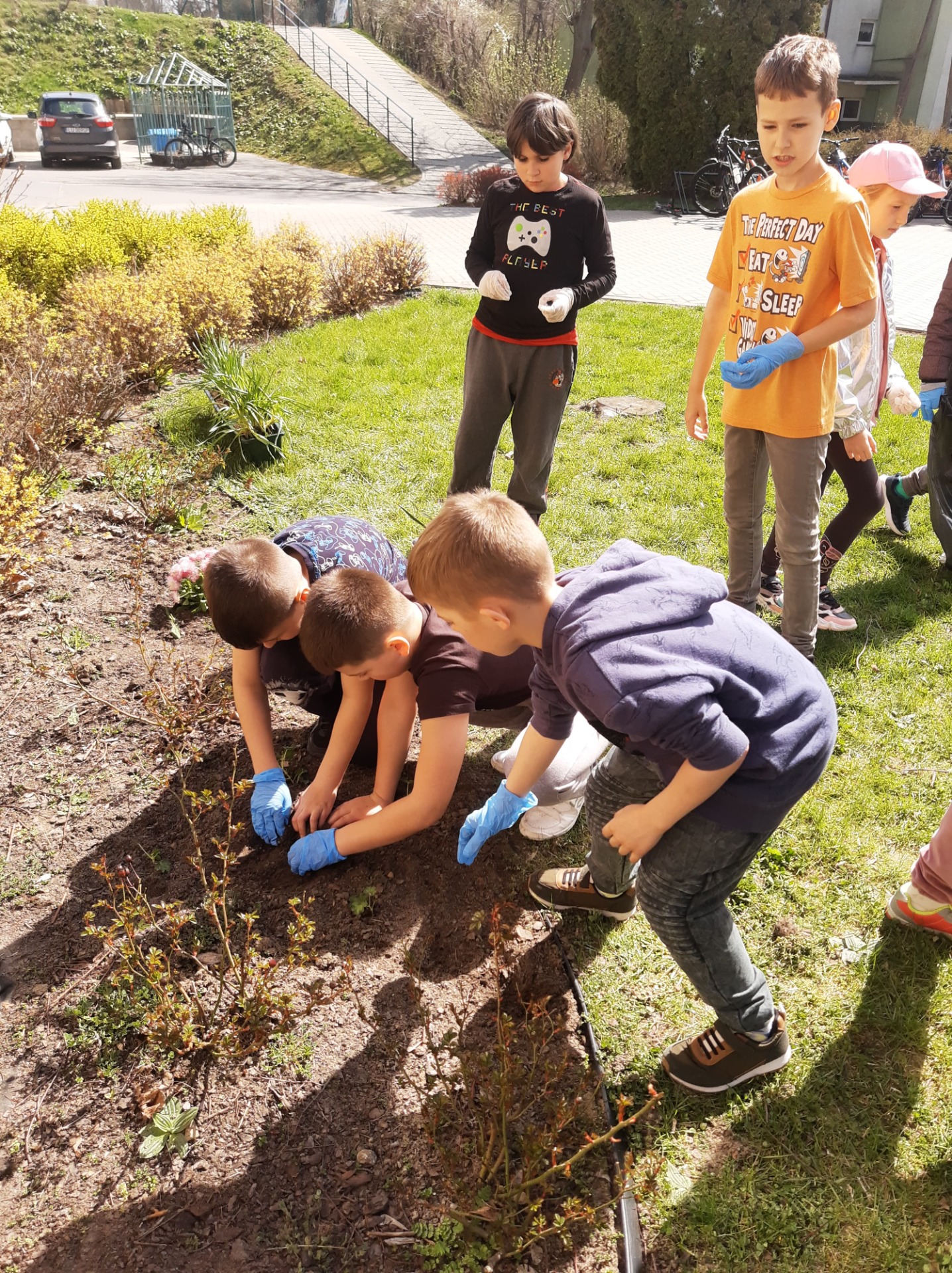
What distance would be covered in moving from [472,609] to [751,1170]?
1.25 m

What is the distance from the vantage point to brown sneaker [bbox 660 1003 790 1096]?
74.0 inches

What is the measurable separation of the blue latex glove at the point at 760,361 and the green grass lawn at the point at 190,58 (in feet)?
74.7

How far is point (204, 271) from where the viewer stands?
6445 millimetres

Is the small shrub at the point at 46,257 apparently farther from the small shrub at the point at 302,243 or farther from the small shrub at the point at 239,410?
the small shrub at the point at 239,410

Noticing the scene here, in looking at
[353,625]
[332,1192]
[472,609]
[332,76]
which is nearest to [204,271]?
[353,625]

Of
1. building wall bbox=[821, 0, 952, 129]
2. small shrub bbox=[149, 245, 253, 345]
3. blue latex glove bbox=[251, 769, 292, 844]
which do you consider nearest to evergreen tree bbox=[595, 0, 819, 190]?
building wall bbox=[821, 0, 952, 129]

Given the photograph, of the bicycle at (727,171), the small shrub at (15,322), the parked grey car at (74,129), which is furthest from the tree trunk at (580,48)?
the small shrub at (15,322)

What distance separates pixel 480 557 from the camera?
5.22 ft

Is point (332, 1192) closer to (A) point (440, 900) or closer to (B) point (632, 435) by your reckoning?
(A) point (440, 900)

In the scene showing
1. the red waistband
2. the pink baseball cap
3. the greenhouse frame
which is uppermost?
the greenhouse frame

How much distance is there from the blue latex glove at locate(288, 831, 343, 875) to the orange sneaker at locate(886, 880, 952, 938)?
1452mm

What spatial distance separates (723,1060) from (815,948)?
0.51 m

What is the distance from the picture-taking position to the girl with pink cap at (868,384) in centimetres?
299

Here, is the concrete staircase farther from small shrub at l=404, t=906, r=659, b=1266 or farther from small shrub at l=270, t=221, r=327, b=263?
small shrub at l=404, t=906, r=659, b=1266
